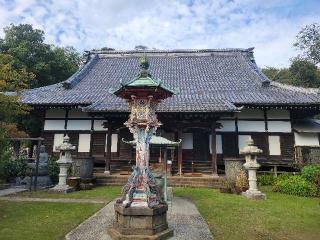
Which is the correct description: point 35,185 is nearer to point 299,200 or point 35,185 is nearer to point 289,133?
point 299,200

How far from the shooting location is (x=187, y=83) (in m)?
21.7

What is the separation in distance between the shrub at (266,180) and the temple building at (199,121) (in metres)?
1.56

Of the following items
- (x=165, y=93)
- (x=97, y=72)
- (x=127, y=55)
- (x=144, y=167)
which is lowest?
(x=144, y=167)

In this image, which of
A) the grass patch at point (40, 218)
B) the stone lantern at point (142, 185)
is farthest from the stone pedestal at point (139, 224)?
the grass patch at point (40, 218)

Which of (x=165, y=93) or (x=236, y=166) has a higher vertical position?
(x=165, y=93)

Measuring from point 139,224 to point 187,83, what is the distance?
16305 mm

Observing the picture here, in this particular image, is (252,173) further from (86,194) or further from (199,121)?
(86,194)

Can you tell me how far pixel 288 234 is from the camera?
7055mm

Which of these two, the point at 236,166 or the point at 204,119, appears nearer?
the point at 236,166

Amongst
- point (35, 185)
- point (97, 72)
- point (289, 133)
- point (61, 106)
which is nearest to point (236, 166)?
point (289, 133)

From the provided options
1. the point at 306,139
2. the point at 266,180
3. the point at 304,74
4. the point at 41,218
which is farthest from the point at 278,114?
the point at 304,74

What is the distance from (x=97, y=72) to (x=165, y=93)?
18.5 m

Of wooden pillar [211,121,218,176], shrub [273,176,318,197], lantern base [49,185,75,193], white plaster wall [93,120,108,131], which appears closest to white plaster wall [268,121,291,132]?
wooden pillar [211,121,218,176]

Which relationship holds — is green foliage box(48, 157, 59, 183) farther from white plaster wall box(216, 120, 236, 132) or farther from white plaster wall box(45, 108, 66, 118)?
white plaster wall box(216, 120, 236, 132)
